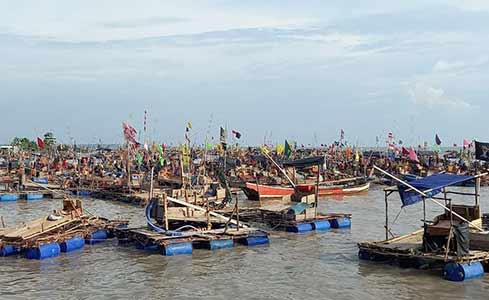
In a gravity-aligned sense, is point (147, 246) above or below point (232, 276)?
above

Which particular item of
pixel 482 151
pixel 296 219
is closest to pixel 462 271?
pixel 482 151

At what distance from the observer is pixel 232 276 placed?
1639cm

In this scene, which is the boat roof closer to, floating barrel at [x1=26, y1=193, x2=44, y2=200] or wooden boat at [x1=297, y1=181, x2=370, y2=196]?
wooden boat at [x1=297, y1=181, x2=370, y2=196]

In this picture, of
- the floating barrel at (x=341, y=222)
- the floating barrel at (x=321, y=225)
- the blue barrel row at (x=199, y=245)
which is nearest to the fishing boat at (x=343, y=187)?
the floating barrel at (x=341, y=222)

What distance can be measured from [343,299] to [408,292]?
63.2 inches

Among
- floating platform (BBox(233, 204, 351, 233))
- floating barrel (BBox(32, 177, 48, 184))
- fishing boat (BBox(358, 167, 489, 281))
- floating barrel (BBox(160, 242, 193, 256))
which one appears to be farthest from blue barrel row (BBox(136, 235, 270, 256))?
floating barrel (BBox(32, 177, 48, 184))

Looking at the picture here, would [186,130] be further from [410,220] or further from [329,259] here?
[329,259]

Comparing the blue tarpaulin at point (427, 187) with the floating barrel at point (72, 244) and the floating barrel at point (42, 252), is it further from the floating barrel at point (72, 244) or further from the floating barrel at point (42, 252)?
the floating barrel at point (42, 252)

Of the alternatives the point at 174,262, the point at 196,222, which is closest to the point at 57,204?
the point at 196,222

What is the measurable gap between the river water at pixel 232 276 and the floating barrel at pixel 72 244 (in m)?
0.26

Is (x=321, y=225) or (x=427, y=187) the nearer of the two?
(x=427, y=187)

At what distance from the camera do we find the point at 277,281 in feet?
52.2

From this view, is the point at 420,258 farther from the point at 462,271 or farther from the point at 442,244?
the point at 462,271

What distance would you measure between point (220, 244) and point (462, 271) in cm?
736
